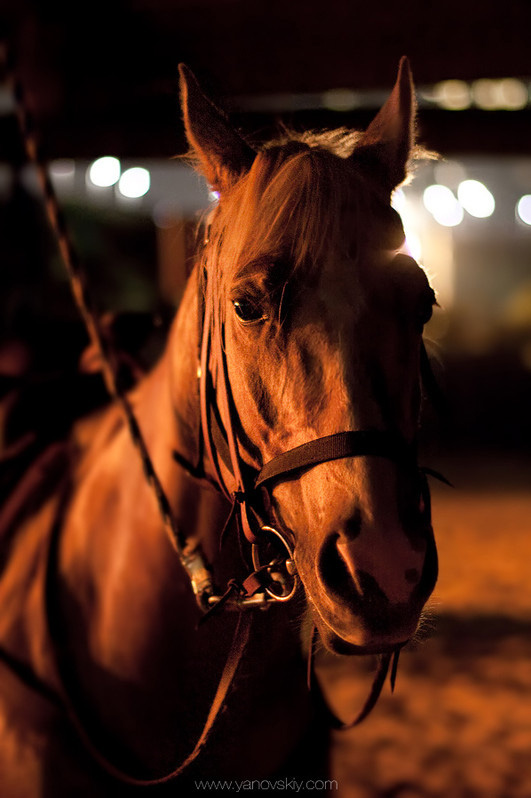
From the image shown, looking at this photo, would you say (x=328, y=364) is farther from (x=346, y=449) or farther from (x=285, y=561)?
(x=285, y=561)

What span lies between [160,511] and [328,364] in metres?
0.56

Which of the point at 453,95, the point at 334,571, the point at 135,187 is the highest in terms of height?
the point at 453,95

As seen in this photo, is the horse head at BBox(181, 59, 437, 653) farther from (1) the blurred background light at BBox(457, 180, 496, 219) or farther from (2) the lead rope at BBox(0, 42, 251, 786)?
(1) the blurred background light at BBox(457, 180, 496, 219)

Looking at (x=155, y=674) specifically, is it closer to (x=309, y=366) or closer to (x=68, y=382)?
(x=309, y=366)

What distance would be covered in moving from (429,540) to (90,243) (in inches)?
647

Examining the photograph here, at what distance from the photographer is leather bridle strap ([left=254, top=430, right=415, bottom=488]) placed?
86cm

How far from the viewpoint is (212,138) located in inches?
43.7

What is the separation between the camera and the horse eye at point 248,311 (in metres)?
0.96

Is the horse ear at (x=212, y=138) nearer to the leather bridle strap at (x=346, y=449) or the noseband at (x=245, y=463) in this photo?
the noseband at (x=245, y=463)

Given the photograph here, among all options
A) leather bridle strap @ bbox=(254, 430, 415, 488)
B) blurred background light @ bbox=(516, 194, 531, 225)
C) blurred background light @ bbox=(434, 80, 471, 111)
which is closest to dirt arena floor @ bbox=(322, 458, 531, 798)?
leather bridle strap @ bbox=(254, 430, 415, 488)

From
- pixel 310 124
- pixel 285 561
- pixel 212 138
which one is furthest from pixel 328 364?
pixel 310 124

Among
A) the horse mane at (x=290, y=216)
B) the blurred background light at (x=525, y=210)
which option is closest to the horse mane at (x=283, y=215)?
the horse mane at (x=290, y=216)

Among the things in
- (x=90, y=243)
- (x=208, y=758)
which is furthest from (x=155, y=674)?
(x=90, y=243)

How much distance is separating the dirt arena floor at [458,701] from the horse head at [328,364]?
0.29 meters
